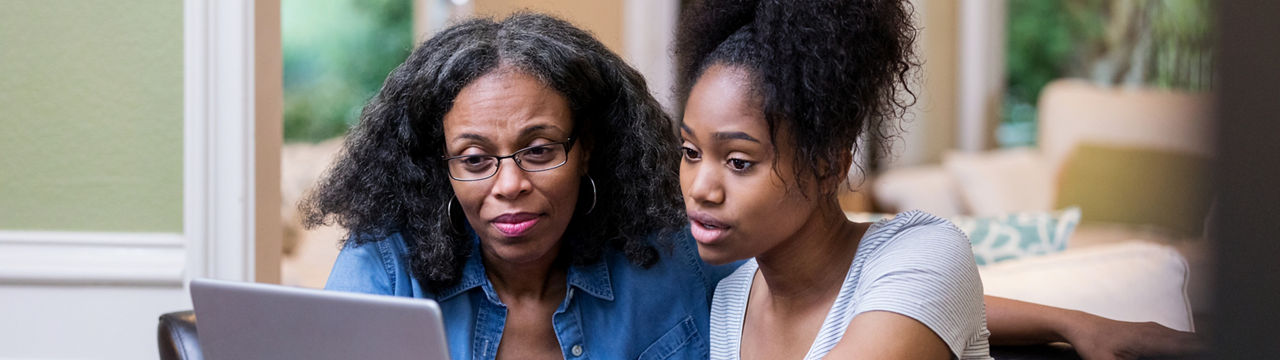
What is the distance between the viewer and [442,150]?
1515mm

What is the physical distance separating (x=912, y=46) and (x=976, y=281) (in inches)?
10.4

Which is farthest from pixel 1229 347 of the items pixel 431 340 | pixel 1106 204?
pixel 1106 204

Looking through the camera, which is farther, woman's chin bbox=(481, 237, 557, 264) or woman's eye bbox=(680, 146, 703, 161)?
woman's chin bbox=(481, 237, 557, 264)

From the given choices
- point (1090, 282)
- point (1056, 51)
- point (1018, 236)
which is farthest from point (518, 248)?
point (1056, 51)

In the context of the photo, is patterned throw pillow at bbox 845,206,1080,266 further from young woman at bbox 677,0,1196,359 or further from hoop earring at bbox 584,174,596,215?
young woman at bbox 677,0,1196,359

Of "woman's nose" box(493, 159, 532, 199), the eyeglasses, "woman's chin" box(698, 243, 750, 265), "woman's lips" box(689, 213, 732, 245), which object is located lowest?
"woman's chin" box(698, 243, 750, 265)

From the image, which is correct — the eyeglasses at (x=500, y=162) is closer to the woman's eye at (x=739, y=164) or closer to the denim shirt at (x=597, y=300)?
the denim shirt at (x=597, y=300)

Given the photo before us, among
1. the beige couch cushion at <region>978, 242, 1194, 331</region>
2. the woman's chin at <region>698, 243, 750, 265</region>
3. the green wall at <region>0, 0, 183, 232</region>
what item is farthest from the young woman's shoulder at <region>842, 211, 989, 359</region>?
the green wall at <region>0, 0, 183, 232</region>

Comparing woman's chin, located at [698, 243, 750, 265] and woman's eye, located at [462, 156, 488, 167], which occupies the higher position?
woman's eye, located at [462, 156, 488, 167]

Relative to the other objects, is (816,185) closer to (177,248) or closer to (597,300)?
(597,300)

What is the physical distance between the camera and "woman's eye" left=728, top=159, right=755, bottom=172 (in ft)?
3.59

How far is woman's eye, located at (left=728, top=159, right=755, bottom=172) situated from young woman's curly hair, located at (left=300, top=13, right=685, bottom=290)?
15.1 inches

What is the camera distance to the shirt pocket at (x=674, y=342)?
1.53 m

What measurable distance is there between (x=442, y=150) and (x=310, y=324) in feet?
1.75
